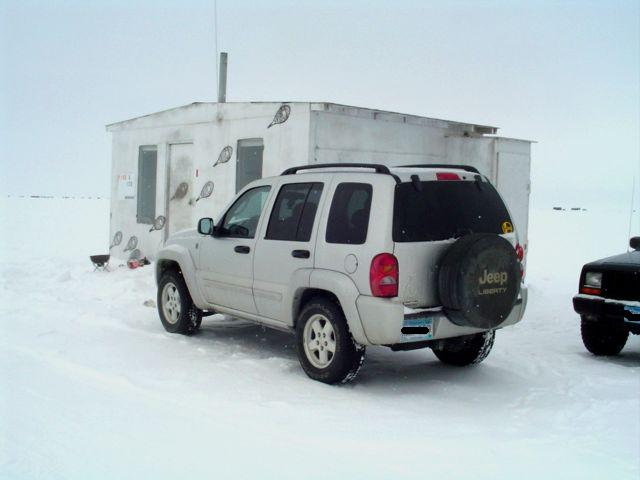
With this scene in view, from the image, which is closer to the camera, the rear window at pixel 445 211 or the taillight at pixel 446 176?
the rear window at pixel 445 211

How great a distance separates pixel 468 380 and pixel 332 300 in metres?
1.56

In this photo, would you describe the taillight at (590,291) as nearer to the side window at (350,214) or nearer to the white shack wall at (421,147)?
the side window at (350,214)

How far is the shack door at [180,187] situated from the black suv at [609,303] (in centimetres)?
738

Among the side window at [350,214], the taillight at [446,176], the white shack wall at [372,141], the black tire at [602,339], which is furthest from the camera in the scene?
the white shack wall at [372,141]

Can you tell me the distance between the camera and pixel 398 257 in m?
5.68

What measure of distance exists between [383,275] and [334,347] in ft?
2.71

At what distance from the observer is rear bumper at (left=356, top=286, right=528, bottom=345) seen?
5.60 metres

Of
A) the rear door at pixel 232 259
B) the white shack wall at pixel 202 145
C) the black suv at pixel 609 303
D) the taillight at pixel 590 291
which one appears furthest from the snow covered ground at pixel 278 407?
the white shack wall at pixel 202 145

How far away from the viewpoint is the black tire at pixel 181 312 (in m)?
8.02

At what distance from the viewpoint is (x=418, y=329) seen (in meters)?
5.80

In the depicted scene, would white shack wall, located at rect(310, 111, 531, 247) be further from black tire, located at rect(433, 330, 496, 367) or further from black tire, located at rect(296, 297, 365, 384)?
black tire, located at rect(296, 297, 365, 384)

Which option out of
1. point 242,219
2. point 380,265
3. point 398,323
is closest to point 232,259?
point 242,219

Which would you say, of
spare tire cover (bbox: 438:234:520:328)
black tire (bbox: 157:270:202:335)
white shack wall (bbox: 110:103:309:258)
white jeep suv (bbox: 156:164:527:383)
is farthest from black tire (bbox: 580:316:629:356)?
white shack wall (bbox: 110:103:309:258)

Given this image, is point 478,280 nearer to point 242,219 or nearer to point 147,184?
point 242,219
